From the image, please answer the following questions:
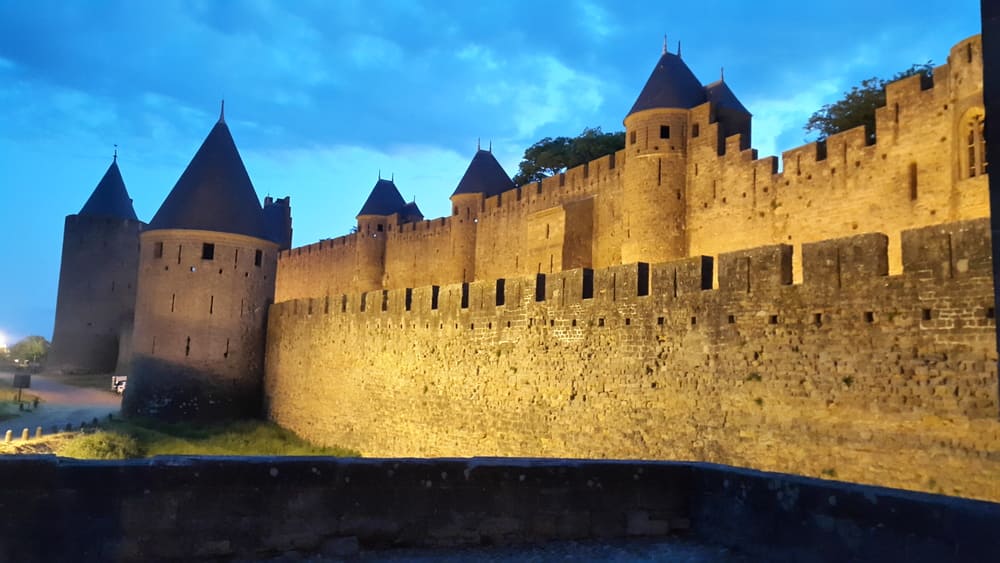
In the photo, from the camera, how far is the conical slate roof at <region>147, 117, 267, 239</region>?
21.7m

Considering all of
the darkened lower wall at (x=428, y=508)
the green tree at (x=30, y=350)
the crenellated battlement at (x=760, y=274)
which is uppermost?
the crenellated battlement at (x=760, y=274)

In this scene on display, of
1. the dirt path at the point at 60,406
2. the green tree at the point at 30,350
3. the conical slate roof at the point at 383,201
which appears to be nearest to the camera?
the dirt path at the point at 60,406

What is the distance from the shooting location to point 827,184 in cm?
1784

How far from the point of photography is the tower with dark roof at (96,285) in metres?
38.8

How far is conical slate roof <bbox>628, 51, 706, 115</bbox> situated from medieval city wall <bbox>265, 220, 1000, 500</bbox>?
9.68m

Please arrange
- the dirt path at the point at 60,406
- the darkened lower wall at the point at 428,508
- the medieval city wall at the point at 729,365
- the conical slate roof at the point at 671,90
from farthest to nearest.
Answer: the conical slate roof at the point at 671,90 < the dirt path at the point at 60,406 < the medieval city wall at the point at 729,365 < the darkened lower wall at the point at 428,508

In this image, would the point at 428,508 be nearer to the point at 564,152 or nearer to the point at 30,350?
the point at 564,152

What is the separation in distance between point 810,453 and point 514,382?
555cm

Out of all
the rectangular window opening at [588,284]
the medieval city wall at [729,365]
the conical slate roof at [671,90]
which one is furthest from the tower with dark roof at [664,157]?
the rectangular window opening at [588,284]

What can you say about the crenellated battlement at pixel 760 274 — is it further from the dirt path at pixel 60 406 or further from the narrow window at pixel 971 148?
the dirt path at pixel 60 406

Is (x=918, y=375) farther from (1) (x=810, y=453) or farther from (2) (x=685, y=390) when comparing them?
(2) (x=685, y=390)

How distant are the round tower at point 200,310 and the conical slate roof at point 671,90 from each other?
11.9 m

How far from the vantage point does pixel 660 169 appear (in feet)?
70.7

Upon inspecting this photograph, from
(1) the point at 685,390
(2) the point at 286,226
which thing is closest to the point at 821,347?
(1) the point at 685,390
